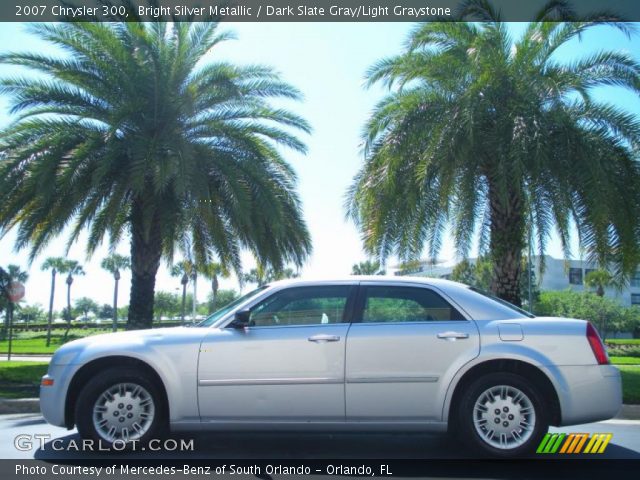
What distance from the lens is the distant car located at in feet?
18.6

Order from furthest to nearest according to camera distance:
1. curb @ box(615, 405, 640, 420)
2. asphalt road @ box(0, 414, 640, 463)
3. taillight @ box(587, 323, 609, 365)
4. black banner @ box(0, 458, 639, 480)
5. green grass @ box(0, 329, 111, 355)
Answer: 1. green grass @ box(0, 329, 111, 355)
2. curb @ box(615, 405, 640, 420)
3. asphalt road @ box(0, 414, 640, 463)
4. taillight @ box(587, 323, 609, 365)
5. black banner @ box(0, 458, 639, 480)

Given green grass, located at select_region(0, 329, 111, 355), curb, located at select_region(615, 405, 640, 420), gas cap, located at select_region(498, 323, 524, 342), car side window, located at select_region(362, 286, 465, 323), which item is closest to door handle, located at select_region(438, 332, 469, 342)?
car side window, located at select_region(362, 286, 465, 323)

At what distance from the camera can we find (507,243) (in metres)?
13.3

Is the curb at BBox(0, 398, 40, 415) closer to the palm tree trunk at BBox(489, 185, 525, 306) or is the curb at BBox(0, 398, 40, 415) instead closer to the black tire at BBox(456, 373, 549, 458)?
the black tire at BBox(456, 373, 549, 458)

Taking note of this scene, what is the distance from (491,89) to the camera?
12406 millimetres

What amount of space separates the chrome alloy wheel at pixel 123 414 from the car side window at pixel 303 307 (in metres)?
1.21

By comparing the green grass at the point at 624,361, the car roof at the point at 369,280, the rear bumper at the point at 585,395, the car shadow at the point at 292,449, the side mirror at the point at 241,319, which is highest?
the car roof at the point at 369,280

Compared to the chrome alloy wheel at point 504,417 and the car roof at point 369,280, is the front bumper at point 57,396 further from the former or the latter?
the chrome alloy wheel at point 504,417

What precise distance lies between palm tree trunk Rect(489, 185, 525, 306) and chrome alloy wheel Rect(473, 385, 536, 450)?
25.8ft

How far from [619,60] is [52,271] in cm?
7795

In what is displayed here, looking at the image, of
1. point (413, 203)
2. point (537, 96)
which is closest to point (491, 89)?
point (537, 96)

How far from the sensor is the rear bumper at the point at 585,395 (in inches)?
222

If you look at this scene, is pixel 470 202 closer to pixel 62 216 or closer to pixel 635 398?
pixel 635 398

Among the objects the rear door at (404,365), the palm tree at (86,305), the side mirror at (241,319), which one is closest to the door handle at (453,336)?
the rear door at (404,365)
